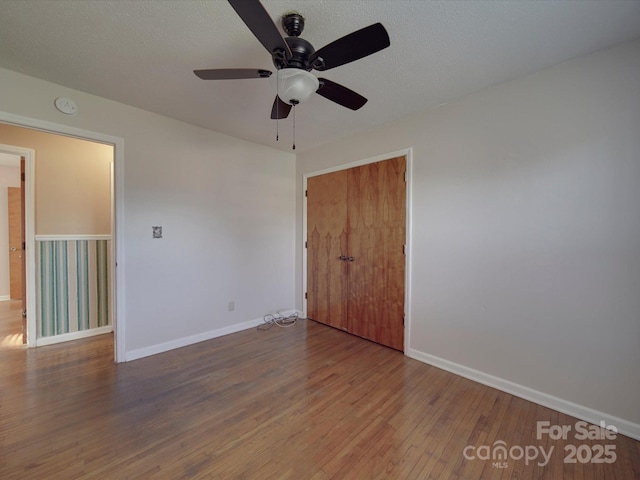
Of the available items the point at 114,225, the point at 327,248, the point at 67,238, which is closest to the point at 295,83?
the point at 114,225

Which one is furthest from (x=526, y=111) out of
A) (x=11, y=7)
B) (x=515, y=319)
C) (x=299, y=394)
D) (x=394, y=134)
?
(x=11, y=7)

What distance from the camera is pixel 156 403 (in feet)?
6.42

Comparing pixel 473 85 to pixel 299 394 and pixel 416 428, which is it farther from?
pixel 299 394

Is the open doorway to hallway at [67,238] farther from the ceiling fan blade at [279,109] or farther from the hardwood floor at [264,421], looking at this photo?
the ceiling fan blade at [279,109]

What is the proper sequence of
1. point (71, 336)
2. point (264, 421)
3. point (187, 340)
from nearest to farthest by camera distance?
point (264, 421) → point (187, 340) → point (71, 336)

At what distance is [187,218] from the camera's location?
116 inches

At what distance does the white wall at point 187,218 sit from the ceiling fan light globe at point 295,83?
193cm

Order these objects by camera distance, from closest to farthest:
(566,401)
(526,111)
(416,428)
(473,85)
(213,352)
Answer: (416,428) → (566,401) → (526,111) → (473,85) → (213,352)

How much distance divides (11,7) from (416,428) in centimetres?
339

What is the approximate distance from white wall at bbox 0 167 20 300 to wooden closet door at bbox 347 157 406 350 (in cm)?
584

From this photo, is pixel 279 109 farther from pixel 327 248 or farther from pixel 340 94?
pixel 327 248

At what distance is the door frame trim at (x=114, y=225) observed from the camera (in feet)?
7.50

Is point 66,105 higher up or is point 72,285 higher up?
point 66,105

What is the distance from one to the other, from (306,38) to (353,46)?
22.3 inches
